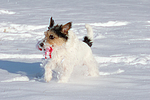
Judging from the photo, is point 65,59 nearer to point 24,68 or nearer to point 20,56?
point 24,68

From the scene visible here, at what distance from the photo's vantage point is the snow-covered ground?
3.86 m

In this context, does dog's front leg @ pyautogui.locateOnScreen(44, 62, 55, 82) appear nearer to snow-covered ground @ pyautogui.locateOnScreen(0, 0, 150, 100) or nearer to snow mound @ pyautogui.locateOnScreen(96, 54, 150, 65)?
snow-covered ground @ pyautogui.locateOnScreen(0, 0, 150, 100)

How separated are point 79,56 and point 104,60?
193cm

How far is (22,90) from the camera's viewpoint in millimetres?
3773

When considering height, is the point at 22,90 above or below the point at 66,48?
below

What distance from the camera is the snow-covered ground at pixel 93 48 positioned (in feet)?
12.7

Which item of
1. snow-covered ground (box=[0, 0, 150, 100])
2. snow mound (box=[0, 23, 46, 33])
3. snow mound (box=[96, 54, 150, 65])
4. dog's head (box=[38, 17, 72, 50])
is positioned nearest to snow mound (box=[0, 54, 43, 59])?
snow-covered ground (box=[0, 0, 150, 100])

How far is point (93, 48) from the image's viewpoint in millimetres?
8430

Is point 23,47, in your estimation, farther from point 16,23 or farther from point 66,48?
point 16,23

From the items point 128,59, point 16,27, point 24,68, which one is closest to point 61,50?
→ point 24,68

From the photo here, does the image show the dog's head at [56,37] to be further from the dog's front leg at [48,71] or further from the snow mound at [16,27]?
the snow mound at [16,27]

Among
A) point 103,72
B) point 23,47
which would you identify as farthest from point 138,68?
point 23,47

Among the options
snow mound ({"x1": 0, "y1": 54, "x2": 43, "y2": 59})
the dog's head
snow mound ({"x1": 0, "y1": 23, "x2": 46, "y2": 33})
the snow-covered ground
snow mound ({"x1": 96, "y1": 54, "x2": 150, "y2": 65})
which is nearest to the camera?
the snow-covered ground

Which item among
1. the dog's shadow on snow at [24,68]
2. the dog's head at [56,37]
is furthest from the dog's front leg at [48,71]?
the dog's shadow on snow at [24,68]
